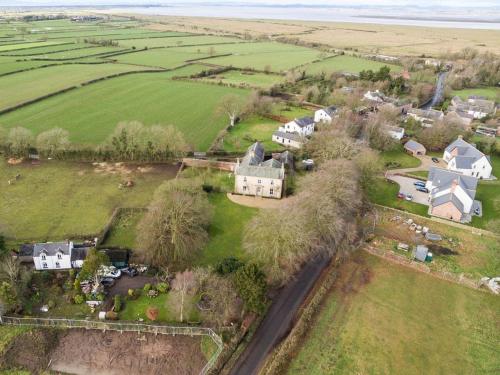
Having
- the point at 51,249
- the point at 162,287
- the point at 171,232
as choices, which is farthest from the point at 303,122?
the point at 51,249

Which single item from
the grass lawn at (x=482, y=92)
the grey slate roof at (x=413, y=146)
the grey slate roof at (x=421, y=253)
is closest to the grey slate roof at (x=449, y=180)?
the grey slate roof at (x=421, y=253)

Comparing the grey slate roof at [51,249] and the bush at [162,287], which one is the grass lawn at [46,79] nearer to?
the grey slate roof at [51,249]

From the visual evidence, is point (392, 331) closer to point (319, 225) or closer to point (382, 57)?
point (319, 225)

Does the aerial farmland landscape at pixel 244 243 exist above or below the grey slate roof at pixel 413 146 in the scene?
below

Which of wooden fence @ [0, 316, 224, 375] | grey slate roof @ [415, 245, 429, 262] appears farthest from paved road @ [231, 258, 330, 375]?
grey slate roof @ [415, 245, 429, 262]

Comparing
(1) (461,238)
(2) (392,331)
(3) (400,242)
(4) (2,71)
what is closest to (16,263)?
(2) (392,331)

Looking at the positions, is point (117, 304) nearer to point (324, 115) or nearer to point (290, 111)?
point (324, 115)
